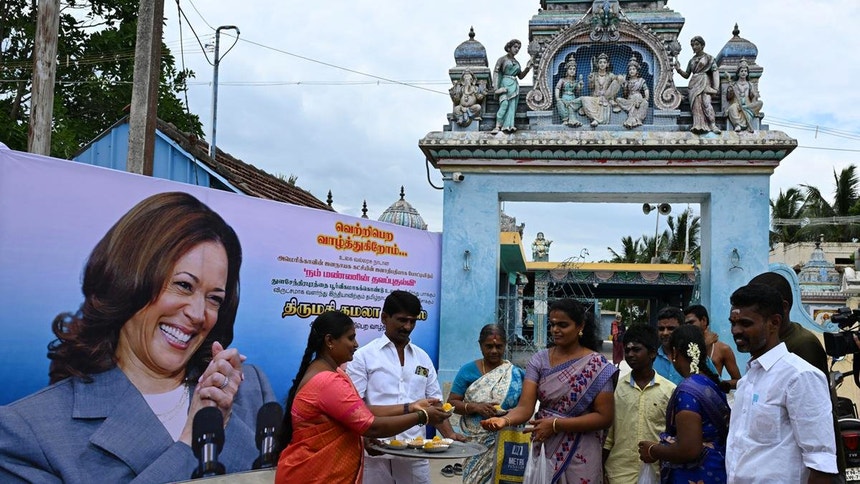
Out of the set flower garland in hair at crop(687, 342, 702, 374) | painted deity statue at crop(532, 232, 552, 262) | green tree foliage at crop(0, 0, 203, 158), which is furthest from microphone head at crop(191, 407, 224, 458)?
painted deity statue at crop(532, 232, 552, 262)

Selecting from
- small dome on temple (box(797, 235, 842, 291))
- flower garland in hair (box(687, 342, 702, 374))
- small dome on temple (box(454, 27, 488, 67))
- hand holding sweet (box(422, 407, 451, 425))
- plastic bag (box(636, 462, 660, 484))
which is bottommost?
plastic bag (box(636, 462, 660, 484))

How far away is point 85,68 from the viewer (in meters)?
17.4

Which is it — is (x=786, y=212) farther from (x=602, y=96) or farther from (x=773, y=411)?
(x=773, y=411)

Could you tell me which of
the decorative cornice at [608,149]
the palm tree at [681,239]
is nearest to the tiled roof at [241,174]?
the decorative cornice at [608,149]

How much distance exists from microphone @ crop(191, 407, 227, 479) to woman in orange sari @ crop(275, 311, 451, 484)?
272 centimetres

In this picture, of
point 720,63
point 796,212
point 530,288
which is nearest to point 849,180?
Answer: point 796,212

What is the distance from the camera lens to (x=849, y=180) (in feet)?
116

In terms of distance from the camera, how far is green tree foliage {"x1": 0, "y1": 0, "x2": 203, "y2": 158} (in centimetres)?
1684

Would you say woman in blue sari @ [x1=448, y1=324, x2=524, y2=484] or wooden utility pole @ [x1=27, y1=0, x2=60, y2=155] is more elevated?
wooden utility pole @ [x1=27, y1=0, x2=60, y2=155]

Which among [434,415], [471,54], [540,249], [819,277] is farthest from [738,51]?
[540,249]

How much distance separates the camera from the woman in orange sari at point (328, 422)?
341 centimetres

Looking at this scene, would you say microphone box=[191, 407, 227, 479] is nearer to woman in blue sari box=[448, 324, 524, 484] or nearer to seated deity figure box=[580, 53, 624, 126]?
woman in blue sari box=[448, 324, 524, 484]

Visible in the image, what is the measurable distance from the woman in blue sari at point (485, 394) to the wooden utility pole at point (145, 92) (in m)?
4.30

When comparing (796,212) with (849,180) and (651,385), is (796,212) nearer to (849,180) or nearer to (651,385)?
(849,180)
